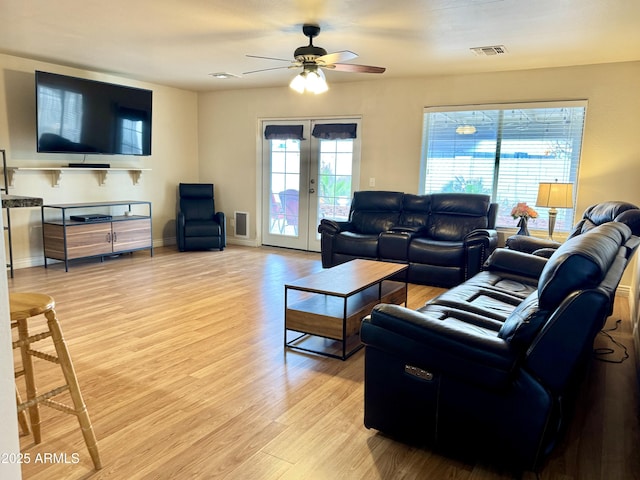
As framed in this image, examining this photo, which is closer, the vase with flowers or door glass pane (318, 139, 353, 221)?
the vase with flowers

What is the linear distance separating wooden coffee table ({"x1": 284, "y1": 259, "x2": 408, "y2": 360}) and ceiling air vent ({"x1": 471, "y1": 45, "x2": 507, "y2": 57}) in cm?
242

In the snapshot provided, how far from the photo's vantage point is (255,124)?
7379 millimetres

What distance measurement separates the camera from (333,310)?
3342 mm

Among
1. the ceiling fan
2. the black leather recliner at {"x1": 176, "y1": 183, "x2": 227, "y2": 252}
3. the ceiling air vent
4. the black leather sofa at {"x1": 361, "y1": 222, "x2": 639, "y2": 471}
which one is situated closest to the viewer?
the black leather sofa at {"x1": 361, "y1": 222, "x2": 639, "y2": 471}

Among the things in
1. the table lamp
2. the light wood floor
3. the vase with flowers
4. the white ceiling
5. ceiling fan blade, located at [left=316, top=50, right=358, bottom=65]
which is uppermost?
the white ceiling

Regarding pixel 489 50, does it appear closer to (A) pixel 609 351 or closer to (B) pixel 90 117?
(A) pixel 609 351

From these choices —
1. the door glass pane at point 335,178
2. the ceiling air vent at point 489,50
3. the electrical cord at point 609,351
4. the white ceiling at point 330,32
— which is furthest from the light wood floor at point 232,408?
the door glass pane at point 335,178

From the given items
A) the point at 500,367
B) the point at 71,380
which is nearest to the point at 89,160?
the point at 71,380

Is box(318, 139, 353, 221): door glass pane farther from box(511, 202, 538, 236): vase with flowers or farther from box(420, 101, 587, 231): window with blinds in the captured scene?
box(511, 202, 538, 236): vase with flowers

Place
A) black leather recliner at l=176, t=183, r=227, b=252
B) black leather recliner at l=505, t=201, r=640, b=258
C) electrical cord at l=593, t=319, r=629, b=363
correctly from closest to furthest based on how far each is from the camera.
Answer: black leather recliner at l=505, t=201, r=640, b=258, electrical cord at l=593, t=319, r=629, b=363, black leather recliner at l=176, t=183, r=227, b=252

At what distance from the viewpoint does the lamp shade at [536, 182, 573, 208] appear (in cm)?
477

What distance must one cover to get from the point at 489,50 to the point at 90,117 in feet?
15.4

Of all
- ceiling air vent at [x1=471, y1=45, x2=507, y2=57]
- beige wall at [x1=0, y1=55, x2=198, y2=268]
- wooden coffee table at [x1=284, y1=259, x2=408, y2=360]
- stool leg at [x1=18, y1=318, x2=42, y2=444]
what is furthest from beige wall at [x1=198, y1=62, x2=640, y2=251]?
stool leg at [x1=18, y1=318, x2=42, y2=444]

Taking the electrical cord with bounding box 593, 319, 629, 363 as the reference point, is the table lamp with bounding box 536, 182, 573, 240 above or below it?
above
